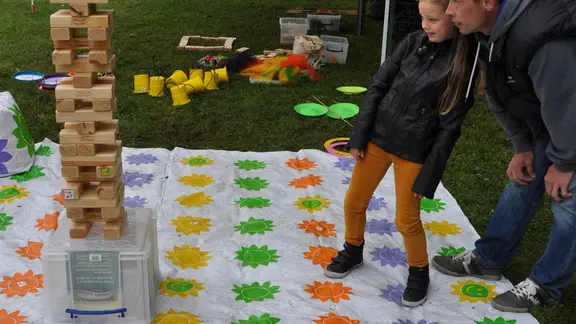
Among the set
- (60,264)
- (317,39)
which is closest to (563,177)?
(60,264)

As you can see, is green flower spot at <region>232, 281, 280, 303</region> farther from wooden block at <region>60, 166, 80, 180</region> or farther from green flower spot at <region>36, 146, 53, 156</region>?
green flower spot at <region>36, 146, 53, 156</region>

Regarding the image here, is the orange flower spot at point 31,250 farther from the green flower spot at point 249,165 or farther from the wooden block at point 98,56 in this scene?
the green flower spot at point 249,165

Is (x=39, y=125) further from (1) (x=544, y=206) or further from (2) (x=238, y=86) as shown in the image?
(1) (x=544, y=206)

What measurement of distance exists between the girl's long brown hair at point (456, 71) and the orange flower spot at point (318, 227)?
1063mm

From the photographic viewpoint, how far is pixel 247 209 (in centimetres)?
321

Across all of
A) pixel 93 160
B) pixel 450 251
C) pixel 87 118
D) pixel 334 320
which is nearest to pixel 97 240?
pixel 93 160

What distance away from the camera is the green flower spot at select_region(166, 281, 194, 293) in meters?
2.56

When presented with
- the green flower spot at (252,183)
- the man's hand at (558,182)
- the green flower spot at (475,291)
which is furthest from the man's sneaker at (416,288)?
the green flower spot at (252,183)

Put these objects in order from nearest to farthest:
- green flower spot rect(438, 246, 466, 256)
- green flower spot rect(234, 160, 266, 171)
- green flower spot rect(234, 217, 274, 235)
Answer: green flower spot rect(438, 246, 466, 256), green flower spot rect(234, 217, 274, 235), green flower spot rect(234, 160, 266, 171)

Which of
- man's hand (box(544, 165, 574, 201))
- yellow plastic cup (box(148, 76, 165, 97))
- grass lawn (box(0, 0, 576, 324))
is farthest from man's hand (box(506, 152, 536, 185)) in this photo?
yellow plastic cup (box(148, 76, 165, 97))

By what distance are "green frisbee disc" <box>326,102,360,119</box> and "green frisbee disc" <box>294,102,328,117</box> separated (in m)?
0.06

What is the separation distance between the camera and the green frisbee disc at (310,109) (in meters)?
4.55

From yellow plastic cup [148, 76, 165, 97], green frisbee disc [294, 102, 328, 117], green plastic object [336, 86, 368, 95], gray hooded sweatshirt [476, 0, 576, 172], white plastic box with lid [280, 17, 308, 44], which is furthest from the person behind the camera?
white plastic box with lid [280, 17, 308, 44]

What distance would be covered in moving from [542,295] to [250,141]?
2.20 metres
